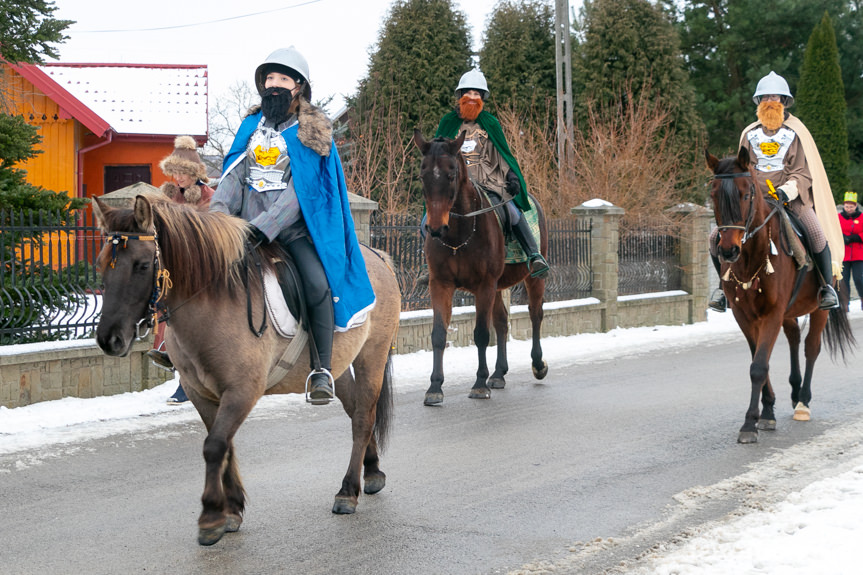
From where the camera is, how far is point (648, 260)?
18.2m

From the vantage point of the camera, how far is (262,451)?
7129mm

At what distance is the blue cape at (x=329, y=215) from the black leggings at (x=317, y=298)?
58 millimetres

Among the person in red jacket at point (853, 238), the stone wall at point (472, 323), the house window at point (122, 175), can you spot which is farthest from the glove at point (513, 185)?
the house window at point (122, 175)

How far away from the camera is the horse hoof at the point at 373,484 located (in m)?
5.88

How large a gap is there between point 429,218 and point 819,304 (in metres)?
3.60

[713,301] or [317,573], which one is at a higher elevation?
[713,301]

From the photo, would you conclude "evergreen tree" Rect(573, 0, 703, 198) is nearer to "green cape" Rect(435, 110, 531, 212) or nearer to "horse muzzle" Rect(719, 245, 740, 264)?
"green cape" Rect(435, 110, 531, 212)

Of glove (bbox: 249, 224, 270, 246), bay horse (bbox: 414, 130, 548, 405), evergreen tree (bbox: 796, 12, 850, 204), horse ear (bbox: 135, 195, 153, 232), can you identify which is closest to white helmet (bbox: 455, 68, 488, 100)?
bay horse (bbox: 414, 130, 548, 405)

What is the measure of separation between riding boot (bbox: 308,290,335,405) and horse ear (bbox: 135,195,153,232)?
1.10 m

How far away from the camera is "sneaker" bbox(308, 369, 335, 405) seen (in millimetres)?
5059

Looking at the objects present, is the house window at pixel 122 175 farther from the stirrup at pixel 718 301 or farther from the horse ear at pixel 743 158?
the horse ear at pixel 743 158

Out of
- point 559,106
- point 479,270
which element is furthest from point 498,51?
point 479,270

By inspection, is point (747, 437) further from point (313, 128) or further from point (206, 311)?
→ point (206, 311)

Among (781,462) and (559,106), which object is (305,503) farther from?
(559,106)
